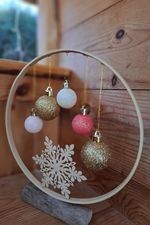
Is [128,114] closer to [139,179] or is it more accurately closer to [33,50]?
[139,179]

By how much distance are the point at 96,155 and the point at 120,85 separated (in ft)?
0.69

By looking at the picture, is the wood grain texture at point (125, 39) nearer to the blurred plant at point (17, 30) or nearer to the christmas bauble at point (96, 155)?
the christmas bauble at point (96, 155)

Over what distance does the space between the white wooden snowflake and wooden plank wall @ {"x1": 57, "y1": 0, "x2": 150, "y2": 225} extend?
0.14m

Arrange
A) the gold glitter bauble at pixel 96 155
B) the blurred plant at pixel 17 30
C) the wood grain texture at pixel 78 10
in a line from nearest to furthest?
1. the gold glitter bauble at pixel 96 155
2. the wood grain texture at pixel 78 10
3. the blurred plant at pixel 17 30

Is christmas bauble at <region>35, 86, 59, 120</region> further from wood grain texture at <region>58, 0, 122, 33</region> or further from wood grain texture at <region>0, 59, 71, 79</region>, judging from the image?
wood grain texture at <region>58, 0, 122, 33</region>

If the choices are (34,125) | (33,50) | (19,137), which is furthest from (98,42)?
(33,50)

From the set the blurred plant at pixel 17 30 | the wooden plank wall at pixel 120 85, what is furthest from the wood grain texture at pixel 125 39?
the blurred plant at pixel 17 30

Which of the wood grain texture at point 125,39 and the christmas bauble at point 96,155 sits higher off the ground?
the wood grain texture at point 125,39

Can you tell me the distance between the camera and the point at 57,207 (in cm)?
54

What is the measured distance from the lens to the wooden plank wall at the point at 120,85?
51 centimetres

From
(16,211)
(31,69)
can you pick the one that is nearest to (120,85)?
(31,69)

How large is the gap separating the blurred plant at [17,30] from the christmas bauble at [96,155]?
0.75 meters

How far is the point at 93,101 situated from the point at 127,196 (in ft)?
0.96

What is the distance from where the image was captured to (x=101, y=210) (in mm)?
581
